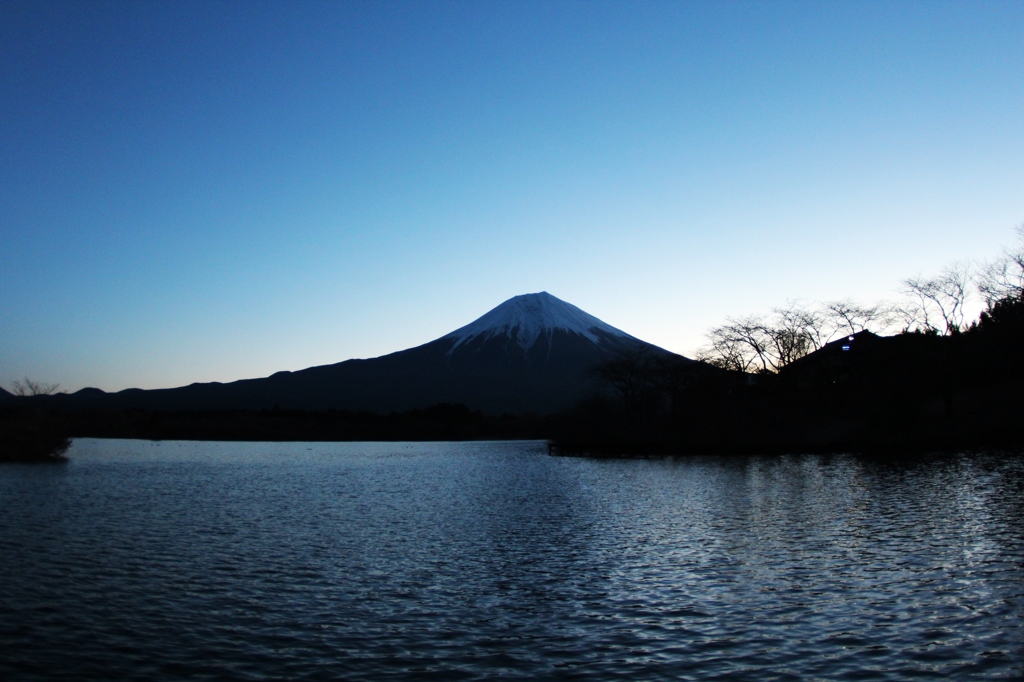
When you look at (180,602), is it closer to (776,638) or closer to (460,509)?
(776,638)

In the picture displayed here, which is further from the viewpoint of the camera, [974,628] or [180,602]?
[180,602]

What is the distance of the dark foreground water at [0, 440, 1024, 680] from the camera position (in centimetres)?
978

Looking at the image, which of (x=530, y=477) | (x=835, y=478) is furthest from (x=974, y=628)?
(x=530, y=477)

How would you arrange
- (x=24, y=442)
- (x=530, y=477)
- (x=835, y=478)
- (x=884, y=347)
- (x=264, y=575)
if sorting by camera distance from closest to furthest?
(x=264, y=575), (x=835, y=478), (x=530, y=477), (x=24, y=442), (x=884, y=347)

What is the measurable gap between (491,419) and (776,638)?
12361cm

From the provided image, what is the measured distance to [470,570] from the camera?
16.0 meters

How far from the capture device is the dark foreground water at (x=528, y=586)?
32.1ft

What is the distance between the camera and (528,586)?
1435 centimetres

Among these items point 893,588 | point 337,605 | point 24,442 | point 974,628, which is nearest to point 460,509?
point 337,605

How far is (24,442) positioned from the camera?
52.9 metres

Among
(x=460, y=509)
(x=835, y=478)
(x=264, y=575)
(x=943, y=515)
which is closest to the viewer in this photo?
(x=264, y=575)

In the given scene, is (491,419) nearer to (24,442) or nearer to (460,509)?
(24,442)

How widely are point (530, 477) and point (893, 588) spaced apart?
30202 mm

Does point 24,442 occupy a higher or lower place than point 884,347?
lower
